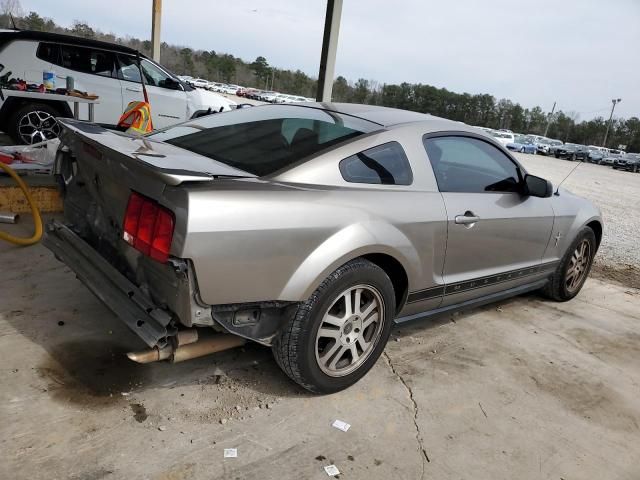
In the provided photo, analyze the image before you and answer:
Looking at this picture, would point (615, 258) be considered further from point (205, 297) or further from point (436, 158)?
point (205, 297)

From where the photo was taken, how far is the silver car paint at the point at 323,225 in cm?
222

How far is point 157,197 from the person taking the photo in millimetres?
2250

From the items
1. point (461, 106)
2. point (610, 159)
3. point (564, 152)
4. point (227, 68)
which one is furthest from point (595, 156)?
point (227, 68)

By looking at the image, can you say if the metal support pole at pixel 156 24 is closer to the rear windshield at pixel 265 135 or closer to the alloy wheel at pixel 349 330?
the rear windshield at pixel 265 135

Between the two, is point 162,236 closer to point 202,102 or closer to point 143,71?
point 143,71

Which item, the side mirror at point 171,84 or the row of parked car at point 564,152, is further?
the row of parked car at point 564,152

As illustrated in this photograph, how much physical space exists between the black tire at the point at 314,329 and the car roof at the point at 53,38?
23.9 ft

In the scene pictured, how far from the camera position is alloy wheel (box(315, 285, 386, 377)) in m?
2.77

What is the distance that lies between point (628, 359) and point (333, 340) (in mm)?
2532

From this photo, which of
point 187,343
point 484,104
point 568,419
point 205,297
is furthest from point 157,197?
point 484,104

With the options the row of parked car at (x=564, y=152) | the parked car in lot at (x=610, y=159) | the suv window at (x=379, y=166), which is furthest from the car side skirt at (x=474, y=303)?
the parked car in lot at (x=610, y=159)

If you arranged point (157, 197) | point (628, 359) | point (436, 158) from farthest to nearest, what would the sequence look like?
1. point (628, 359)
2. point (436, 158)
3. point (157, 197)

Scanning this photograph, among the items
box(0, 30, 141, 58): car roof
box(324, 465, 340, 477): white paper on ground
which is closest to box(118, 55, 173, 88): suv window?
box(0, 30, 141, 58): car roof

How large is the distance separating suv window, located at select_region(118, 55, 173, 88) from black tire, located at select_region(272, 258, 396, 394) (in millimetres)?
7227
